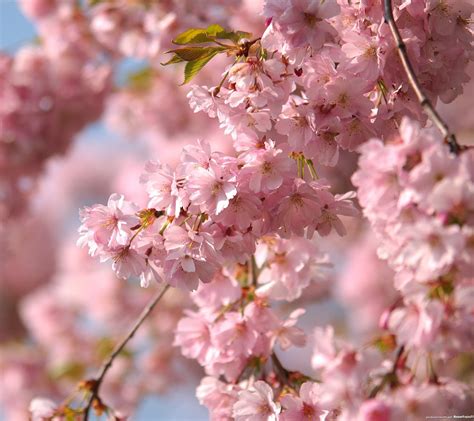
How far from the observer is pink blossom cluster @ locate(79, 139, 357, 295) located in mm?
1071

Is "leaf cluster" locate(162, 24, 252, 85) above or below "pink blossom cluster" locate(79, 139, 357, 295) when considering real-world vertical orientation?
above

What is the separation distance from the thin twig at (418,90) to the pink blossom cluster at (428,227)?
0.01 m

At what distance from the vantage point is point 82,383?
4.57ft

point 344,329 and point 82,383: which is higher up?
point 82,383

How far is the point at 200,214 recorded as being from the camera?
3.60ft

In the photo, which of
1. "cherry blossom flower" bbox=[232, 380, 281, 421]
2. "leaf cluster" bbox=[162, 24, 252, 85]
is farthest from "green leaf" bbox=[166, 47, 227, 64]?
"cherry blossom flower" bbox=[232, 380, 281, 421]

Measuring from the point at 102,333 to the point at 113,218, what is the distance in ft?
8.83

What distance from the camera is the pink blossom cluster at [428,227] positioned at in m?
0.81

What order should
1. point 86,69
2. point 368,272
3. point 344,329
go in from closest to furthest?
point 86,69, point 344,329, point 368,272

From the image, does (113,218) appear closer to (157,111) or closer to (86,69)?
(86,69)

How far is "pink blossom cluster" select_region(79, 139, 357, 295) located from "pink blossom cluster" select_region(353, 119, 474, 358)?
0.69 ft

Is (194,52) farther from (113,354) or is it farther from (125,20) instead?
(125,20)

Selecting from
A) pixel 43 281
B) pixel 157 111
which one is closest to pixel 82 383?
pixel 157 111

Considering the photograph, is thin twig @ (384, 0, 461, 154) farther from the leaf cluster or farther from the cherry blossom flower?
the cherry blossom flower
